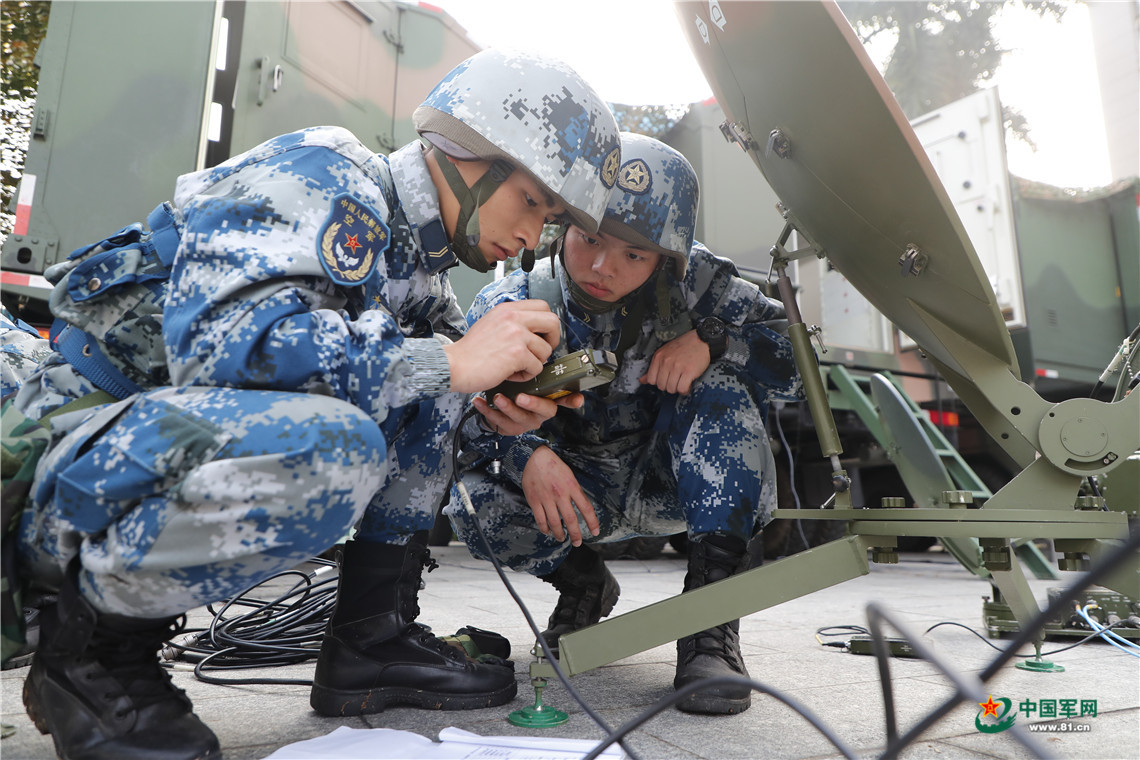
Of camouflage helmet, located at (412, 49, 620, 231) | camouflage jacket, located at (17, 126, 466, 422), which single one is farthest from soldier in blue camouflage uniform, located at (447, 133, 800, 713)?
camouflage jacket, located at (17, 126, 466, 422)

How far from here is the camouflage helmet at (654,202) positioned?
1.82 m

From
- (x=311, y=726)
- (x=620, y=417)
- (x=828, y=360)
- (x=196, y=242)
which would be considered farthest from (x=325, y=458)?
(x=828, y=360)

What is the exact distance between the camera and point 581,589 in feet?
6.43

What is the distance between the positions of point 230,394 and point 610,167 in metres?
0.92

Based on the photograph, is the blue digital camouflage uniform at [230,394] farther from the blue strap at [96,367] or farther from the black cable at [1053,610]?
the black cable at [1053,610]

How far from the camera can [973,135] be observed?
5.36m

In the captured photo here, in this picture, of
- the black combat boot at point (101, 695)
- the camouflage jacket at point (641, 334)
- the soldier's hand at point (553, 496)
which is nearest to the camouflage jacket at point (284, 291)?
the black combat boot at point (101, 695)

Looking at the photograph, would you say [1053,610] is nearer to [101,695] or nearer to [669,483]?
[101,695]

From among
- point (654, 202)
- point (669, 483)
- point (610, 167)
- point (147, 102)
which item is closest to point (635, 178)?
point (654, 202)

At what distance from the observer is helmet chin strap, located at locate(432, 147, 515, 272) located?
1.35 meters

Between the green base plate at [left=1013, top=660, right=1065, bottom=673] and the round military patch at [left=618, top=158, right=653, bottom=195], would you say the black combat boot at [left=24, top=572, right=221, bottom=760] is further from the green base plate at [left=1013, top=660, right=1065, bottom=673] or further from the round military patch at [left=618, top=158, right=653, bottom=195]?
the green base plate at [left=1013, top=660, right=1065, bottom=673]

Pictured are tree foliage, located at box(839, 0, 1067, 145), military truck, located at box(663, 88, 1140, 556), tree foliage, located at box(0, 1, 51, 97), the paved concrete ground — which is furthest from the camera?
tree foliage, located at box(839, 0, 1067, 145)

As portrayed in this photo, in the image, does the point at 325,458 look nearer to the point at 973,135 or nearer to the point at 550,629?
the point at 550,629

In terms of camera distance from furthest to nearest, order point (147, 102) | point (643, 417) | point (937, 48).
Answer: point (937, 48) < point (147, 102) < point (643, 417)
